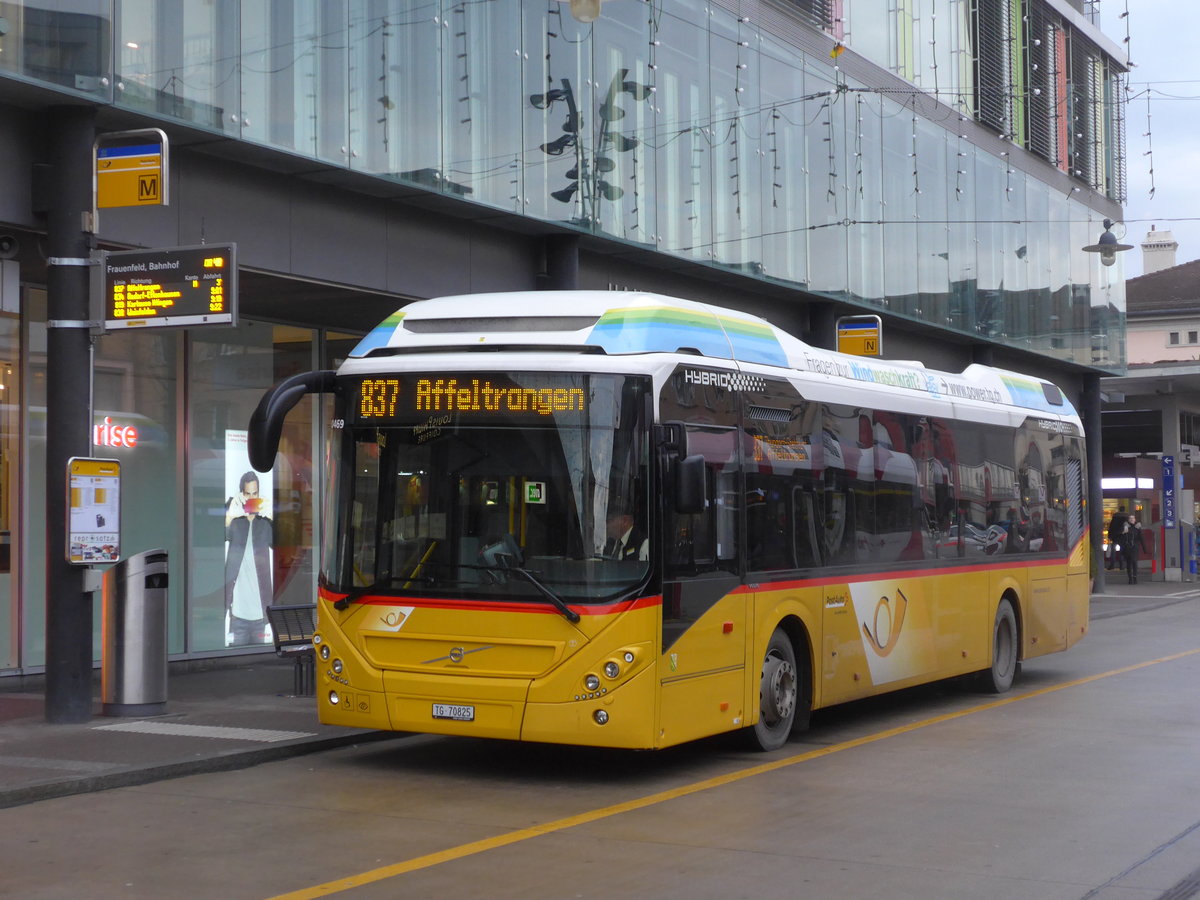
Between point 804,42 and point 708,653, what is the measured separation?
52.4 ft

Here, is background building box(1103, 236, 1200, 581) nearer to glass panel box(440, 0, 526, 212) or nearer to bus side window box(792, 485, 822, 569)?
glass panel box(440, 0, 526, 212)

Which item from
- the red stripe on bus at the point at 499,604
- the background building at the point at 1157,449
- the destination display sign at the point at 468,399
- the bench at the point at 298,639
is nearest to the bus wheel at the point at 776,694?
the red stripe on bus at the point at 499,604

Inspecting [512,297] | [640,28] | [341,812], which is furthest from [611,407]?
[640,28]

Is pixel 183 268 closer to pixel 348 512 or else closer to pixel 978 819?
pixel 348 512

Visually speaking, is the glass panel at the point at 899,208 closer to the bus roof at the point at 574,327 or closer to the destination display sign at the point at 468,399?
the bus roof at the point at 574,327

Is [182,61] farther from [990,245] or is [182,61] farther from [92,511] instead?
[990,245]

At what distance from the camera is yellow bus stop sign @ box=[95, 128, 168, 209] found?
12445 mm

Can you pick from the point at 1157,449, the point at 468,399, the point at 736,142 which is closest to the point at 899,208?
the point at 736,142

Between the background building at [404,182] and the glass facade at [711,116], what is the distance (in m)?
0.04

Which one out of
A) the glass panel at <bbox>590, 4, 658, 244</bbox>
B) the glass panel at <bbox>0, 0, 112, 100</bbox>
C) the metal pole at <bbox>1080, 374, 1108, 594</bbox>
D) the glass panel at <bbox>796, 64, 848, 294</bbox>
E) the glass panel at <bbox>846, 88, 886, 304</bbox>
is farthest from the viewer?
the metal pole at <bbox>1080, 374, 1108, 594</bbox>

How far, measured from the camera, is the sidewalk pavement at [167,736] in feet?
32.7

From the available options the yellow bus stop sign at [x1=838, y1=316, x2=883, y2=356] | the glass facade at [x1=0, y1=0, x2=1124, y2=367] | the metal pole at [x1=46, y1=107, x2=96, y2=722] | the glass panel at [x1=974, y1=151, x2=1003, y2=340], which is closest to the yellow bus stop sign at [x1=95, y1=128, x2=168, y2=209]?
the metal pole at [x1=46, y1=107, x2=96, y2=722]

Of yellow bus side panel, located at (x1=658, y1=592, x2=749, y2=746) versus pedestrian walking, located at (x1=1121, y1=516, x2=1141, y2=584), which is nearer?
yellow bus side panel, located at (x1=658, y1=592, x2=749, y2=746)

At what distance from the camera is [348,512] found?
1048cm
